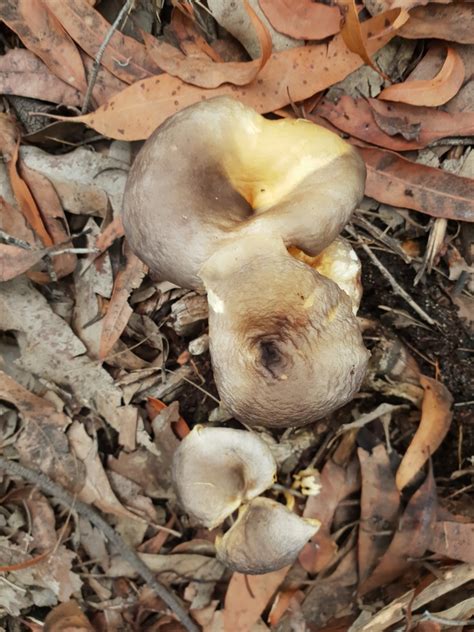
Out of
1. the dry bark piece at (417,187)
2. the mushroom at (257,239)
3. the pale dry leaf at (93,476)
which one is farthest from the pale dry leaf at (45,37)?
the pale dry leaf at (93,476)

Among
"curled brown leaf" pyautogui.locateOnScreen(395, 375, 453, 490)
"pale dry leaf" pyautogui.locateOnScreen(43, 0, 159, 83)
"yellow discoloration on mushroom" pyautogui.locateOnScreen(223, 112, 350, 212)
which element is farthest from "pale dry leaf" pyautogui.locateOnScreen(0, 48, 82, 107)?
"curled brown leaf" pyautogui.locateOnScreen(395, 375, 453, 490)

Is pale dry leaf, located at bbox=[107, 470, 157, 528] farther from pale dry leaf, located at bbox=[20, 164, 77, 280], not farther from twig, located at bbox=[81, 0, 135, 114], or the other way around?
Result: twig, located at bbox=[81, 0, 135, 114]

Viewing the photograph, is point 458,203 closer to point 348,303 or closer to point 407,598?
point 348,303

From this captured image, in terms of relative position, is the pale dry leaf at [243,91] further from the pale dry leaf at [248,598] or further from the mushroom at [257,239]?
the pale dry leaf at [248,598]

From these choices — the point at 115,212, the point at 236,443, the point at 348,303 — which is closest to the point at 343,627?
the point at 236,443

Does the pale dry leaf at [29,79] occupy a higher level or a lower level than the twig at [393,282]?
higher

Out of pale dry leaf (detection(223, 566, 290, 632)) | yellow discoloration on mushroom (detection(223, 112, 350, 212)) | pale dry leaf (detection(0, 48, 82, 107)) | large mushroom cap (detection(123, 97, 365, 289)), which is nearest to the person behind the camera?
large mushroom cap (detection(123, 97, 365, 289))

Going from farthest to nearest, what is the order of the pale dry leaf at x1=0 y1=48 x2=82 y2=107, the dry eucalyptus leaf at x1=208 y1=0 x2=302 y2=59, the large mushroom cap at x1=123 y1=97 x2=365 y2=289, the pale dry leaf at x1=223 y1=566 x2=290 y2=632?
the pale dry leaf at x1=223 y1=566 x2=290 y2=632, the pale dry leaf at x1=0 y1=48 x2=82 y2=107, the dry eucalyptus leaf at x1=208 y1=0 x2=302 y2=59, the large mushroom cap at x1=123 y1=97 x2=365 y2=289

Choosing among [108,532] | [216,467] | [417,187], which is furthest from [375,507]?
[417,187]
